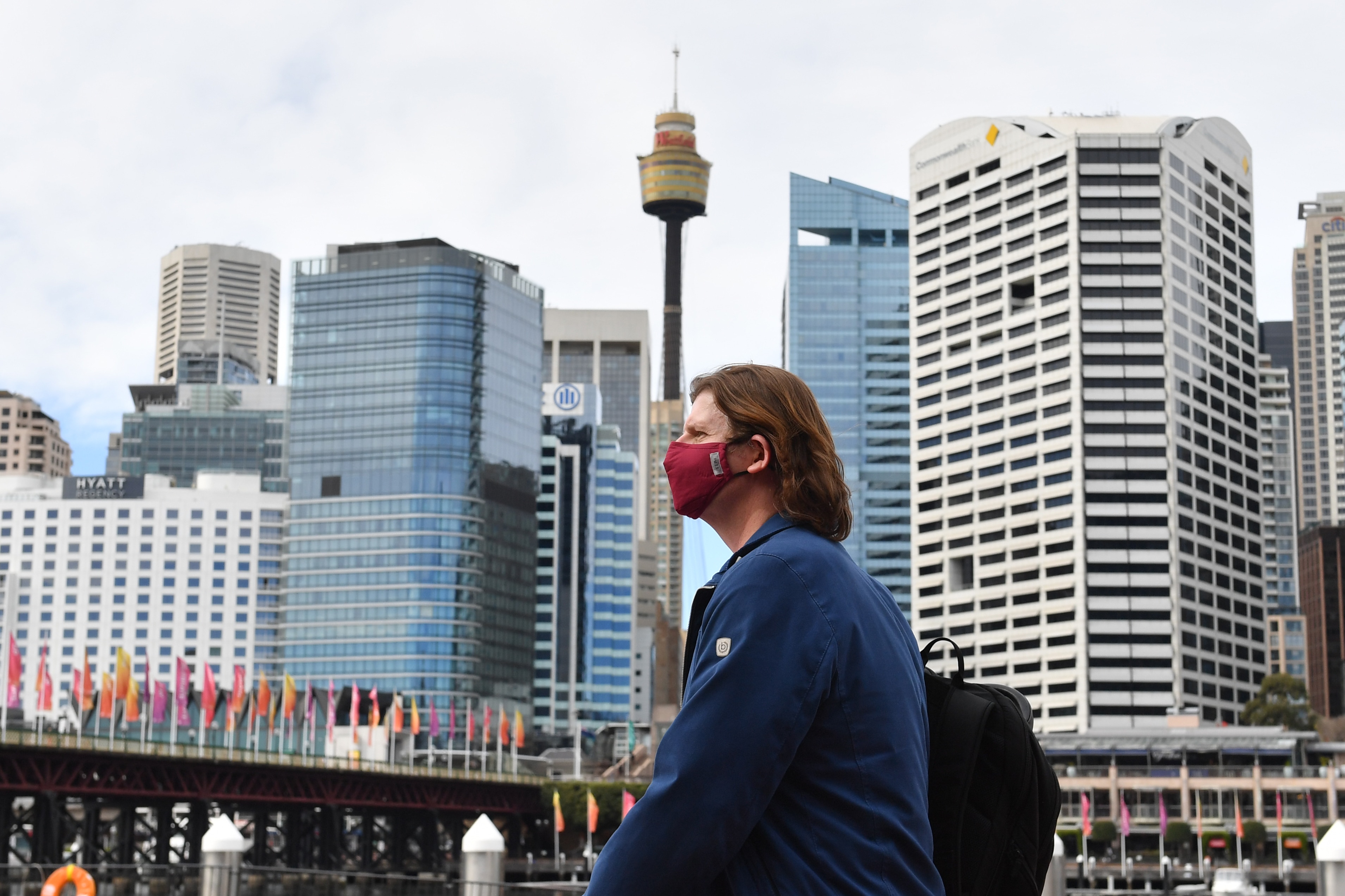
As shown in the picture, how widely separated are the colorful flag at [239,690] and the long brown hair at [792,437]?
10249cm

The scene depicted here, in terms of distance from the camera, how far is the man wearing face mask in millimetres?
2930

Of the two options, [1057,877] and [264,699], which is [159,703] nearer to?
[264,699]

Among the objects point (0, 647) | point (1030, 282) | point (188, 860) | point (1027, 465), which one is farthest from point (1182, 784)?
point (0, 647)

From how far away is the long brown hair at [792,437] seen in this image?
3.46 meters

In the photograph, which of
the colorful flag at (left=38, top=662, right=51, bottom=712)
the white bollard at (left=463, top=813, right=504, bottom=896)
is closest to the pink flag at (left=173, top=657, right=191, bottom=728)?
the colorful flag at (left=38, top=662, right=51, bottom=712)

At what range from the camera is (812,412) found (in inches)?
140

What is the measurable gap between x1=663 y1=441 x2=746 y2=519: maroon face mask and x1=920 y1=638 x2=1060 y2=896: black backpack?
1.97 feet

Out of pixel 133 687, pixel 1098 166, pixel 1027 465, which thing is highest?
pixel 1098 166

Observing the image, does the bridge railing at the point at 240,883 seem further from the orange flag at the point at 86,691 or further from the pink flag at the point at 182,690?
the pink flag at the point at 182,690

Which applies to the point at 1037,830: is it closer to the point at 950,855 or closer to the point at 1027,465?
the point at 950,855

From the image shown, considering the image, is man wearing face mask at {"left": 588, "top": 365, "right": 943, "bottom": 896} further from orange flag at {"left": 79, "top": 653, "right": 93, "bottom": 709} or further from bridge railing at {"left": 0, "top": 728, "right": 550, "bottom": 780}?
orange flag at {"left": 79, "top": 653, "right": 93, "bottom": 709}

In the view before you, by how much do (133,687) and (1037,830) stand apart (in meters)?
86.2

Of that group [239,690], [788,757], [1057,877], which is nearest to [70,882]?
[1057,877]

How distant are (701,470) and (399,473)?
163398 mm
